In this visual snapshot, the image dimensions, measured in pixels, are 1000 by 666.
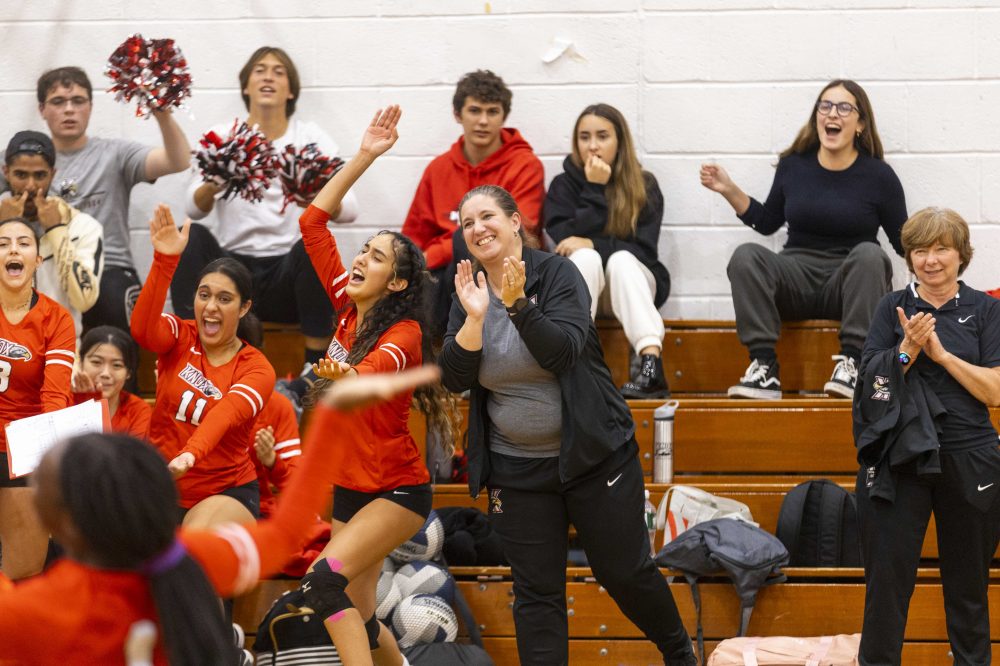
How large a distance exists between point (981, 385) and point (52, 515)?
2.51m

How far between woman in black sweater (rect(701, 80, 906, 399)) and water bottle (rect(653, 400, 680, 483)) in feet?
1.15

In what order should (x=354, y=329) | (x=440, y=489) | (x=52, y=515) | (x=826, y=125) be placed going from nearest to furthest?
(x=52, y=515), (x=354, y=329), (x=440, y=489), (x=826, y=125)

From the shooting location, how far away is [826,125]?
16.1 ft

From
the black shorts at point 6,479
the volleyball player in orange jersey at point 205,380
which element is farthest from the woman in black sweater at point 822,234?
the black shorts at point 6,479

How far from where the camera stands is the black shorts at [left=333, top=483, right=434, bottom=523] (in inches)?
134

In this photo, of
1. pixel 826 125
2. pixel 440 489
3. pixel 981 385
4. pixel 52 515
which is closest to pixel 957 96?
pixel 826 125

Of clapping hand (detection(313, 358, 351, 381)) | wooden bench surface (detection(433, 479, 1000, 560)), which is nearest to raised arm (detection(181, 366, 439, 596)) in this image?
clapping hand (detection(313, 358, 351, 381))

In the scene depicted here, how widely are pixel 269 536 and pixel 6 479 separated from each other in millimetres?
2149

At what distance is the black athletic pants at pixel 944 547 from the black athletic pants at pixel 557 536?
2.07ft

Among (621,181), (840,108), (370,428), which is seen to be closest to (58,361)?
(370,428)

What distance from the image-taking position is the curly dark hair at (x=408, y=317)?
351 cm

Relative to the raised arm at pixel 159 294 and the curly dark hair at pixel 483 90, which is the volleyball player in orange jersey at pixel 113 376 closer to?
the raised arm at pixel 159 294

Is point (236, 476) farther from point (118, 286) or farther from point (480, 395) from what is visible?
point (118, 286)

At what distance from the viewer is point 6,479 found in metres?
3.74
